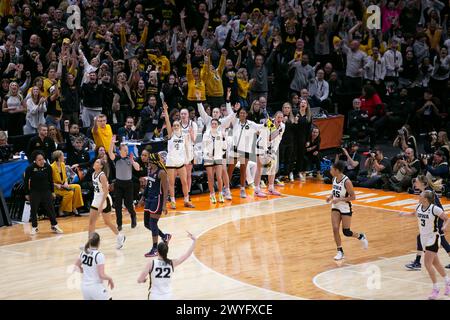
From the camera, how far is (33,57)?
2542 centimetres

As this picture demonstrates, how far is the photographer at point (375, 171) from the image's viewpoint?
25656mm

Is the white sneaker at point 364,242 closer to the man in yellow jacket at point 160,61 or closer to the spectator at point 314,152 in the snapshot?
the spectator at point 314,152

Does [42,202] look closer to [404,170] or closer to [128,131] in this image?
[128,131]

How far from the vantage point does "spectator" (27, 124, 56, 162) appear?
2284 centimetres

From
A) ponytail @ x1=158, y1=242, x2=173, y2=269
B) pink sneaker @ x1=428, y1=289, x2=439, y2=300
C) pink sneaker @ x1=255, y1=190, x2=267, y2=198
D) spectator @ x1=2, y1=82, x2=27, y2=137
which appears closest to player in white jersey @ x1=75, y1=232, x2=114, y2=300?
ponytail @ x1=158, y1=242, x2=173, y2=269

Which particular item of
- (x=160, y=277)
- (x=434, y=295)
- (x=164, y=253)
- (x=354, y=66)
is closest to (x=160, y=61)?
(x=354, y=66)

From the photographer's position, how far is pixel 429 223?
1677 centimetres

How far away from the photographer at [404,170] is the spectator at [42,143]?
8.59 meters

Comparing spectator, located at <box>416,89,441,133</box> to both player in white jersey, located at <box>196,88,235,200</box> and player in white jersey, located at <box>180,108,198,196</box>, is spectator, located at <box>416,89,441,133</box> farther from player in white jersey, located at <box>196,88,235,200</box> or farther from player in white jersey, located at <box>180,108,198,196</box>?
player in white jersey, located at <box>180,108,198,196</box>

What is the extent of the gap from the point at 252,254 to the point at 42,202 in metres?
4.81

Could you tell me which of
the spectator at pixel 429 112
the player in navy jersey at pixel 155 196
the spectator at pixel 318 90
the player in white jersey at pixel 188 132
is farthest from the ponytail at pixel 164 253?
the spectator at pixel 429 112

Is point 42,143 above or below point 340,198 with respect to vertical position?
above
